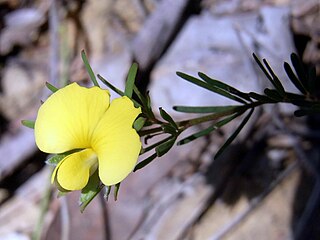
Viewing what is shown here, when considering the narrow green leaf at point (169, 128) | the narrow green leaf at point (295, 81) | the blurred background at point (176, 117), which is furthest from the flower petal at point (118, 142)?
the blurred background at point (176, 117)

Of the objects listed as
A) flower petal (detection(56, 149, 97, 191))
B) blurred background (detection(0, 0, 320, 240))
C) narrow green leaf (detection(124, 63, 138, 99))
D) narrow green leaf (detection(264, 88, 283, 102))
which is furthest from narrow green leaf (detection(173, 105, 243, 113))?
blurred background (detection(0, 0, 320, 240))

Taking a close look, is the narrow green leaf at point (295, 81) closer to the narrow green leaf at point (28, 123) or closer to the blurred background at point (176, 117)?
the narrow green leaf at point (28, 123)

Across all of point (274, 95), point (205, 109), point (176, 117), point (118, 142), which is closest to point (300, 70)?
point (274, 95)

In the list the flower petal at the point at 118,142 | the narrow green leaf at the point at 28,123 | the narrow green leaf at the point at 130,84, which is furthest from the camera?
the narrow green leaf at the point at 28,123

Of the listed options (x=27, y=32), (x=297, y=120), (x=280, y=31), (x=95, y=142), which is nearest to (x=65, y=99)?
(x=95, y=142)

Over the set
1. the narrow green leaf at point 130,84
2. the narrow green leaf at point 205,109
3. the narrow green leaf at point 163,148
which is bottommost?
the narrow green leaf at point 205,109

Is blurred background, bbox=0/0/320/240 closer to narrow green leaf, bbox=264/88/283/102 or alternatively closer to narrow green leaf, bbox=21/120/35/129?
narrow green leaf, bbox=264/88/283/102
